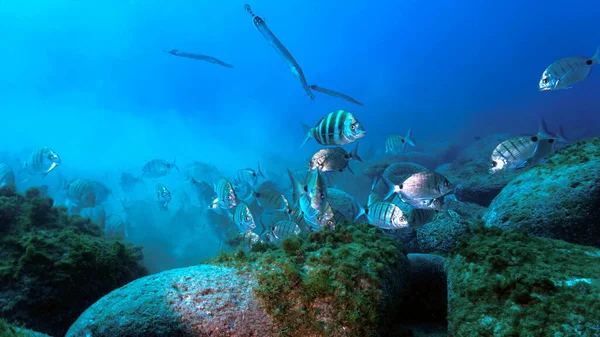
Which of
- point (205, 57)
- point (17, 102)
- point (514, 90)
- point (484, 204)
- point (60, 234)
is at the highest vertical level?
point (514, 90)

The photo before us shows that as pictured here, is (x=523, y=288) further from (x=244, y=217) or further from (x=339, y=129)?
(x=244, y=217)

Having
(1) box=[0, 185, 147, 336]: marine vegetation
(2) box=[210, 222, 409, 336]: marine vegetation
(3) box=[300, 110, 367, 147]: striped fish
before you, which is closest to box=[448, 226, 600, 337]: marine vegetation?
(2) box=[210, 222, 409, 336]: marine vegetation

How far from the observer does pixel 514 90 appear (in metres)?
71.9

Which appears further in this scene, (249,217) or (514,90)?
(514,90)

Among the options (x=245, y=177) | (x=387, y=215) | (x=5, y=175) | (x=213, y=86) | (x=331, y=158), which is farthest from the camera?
(x=213, y=86)

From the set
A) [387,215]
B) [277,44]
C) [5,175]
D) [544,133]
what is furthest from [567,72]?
[5,175]

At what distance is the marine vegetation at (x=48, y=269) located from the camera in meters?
3.38

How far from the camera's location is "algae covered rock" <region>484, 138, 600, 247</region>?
3.51m

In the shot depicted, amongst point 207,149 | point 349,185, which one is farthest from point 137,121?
point 349,185

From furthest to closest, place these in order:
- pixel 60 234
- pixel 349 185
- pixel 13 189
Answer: pixel 349 185 < pixel 13 189 < pixel 60 234

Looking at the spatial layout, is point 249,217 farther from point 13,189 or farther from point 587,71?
point 587,71

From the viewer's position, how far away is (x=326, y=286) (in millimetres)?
2418

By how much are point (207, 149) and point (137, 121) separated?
83.0ft

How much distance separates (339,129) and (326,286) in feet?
6.29
